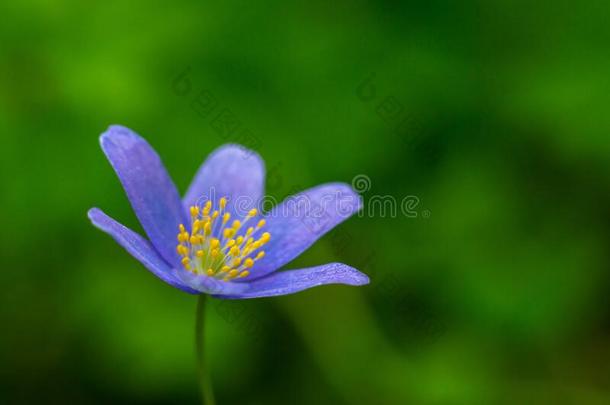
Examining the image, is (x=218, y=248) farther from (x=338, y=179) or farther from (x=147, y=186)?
(x=338, y=179)

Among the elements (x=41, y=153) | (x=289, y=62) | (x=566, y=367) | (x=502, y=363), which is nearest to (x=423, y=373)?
(x=502, y=363)

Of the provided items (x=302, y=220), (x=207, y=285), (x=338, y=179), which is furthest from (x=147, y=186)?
(x=338, y=179)

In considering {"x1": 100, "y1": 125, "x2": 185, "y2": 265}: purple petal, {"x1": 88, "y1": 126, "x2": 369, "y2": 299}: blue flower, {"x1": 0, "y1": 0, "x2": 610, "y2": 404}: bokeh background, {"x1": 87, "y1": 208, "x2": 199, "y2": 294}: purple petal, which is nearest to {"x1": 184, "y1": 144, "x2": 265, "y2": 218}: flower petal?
{"x1": 88, "y1": 126, "x2": 369, "y2": 299}: blue flower

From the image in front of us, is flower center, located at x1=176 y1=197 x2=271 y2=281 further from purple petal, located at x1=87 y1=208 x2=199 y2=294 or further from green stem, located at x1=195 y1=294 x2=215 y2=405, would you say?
green stem, located at x1=195 y1=294 x2=215 y2=405

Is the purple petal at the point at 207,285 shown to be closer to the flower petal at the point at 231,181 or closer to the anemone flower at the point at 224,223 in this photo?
the anemone flower at the point at 224,223

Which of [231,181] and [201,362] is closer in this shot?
[201,362]

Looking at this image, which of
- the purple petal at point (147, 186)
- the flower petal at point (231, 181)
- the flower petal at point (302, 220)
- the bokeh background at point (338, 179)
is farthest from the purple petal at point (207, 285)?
the bokeh background at point (338, 179)
